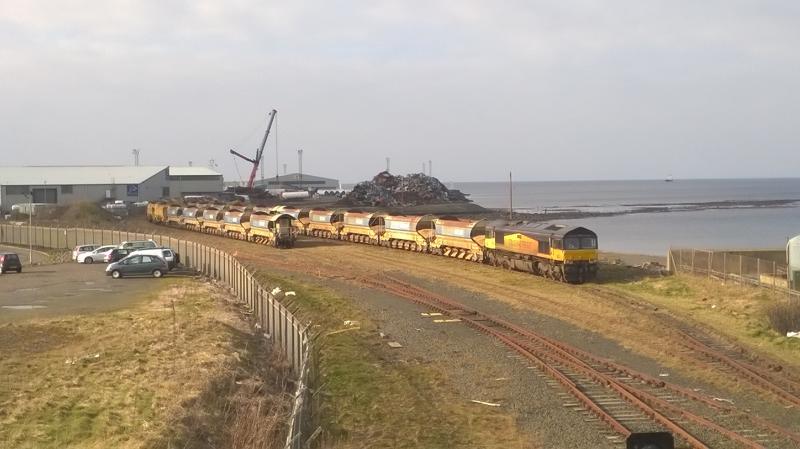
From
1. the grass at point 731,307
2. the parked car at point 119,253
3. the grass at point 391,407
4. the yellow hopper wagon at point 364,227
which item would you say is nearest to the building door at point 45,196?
the yellow hopper wagon at point 364,227

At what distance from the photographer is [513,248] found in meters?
44.8

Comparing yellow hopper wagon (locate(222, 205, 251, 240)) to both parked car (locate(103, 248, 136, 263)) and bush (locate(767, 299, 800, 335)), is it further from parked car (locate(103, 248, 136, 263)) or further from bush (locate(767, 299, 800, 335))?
bush (locate(767, 299, 800, 335))

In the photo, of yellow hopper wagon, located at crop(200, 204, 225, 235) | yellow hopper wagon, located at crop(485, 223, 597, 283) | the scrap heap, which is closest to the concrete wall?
the scrap heap

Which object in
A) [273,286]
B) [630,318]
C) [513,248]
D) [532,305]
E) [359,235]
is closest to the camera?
[630,318]

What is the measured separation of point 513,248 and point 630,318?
15.8 m

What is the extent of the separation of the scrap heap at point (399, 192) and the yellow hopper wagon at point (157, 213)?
38331mm

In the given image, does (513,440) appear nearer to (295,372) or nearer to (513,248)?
(295,372)

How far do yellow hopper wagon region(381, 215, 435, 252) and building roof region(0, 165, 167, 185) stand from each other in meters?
76.5

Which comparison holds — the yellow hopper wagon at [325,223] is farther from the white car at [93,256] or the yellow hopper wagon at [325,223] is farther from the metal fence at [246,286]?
the white car at [93,256]

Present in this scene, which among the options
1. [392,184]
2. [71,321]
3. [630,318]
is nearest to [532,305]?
[630,318]

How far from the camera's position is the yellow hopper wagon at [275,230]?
210 feet

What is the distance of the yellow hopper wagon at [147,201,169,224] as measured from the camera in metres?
92.2

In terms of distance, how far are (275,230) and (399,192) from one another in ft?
268

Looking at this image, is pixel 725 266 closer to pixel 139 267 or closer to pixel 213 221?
Answer: pixel 139 267
